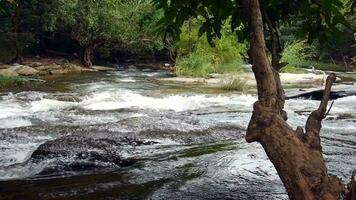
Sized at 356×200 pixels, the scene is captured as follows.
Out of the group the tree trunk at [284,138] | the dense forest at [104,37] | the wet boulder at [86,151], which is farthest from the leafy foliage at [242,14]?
the dense forest at [104,37]

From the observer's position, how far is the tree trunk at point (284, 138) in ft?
10.2

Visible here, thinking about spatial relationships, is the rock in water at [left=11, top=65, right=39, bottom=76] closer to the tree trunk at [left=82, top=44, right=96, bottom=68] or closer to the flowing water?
the tree trunk at [left=82, top=44, right=96, bottom=68]

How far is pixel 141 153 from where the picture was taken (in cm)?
734

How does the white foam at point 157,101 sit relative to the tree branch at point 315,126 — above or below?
below

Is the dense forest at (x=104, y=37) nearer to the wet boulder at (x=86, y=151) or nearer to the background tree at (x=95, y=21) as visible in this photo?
the background tree at (x=95, y=21)

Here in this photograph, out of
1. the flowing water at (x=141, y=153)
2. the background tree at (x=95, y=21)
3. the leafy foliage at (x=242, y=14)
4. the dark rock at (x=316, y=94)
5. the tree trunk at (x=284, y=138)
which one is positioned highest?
the background tree at (x=95, y=21)

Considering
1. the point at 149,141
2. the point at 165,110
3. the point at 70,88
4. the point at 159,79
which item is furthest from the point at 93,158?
the point at 159,79

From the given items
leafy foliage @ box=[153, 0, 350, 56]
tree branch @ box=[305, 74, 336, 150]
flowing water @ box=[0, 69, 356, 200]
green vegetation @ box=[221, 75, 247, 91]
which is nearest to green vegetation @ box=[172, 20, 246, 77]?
green vegetation @ box=[221, 75, 247, 91]

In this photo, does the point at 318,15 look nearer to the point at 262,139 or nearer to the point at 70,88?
the point at 262,139

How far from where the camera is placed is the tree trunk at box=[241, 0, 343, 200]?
312 centimetres

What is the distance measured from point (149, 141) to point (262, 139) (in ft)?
15.8

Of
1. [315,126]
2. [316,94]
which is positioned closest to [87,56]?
[316,94]

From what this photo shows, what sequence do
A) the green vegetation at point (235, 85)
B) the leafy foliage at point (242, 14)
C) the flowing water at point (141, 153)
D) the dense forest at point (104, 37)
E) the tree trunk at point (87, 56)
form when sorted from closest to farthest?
the leafy foliage at point (242, 14) → the flowing water at point (141, 153) → the green vegetation at point (235, 85) → the dense forest at point (104, 37) → the tree trunk at point (87, 56)

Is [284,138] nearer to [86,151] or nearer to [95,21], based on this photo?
[86,151]
